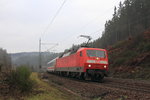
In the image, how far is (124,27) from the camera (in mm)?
61375

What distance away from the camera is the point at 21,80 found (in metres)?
10.5

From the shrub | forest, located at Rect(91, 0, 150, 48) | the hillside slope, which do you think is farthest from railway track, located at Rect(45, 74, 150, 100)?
forest, located at Rect(91, 0, 150, 48)

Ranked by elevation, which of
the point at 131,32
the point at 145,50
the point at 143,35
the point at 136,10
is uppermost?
the point at 136,10

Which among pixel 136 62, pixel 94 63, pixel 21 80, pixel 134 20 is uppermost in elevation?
pixel 134 20

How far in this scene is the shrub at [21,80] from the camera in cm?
1042

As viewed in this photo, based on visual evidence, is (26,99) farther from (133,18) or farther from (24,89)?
(133,18)

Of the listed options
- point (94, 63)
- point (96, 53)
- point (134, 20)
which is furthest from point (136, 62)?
point (134, 20)

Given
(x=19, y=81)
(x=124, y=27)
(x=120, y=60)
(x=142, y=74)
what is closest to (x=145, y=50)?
(x=120, y=60)

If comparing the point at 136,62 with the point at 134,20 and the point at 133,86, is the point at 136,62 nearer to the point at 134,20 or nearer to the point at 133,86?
the point at 133,86

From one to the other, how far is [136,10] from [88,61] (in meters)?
40.6

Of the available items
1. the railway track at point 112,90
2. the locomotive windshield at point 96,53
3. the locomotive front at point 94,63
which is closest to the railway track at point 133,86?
the railway track at point 112,90

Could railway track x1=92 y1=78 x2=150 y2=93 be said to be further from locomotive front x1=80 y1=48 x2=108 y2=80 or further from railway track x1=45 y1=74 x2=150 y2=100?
locomotive front x1=80 y1=48 x2=108 y2=80

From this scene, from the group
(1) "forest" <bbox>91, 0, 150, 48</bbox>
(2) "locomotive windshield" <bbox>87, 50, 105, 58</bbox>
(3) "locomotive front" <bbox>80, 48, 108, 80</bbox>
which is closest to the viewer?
(3) "locomotive front" <bbox>80, 48, 108, 80</bbox>

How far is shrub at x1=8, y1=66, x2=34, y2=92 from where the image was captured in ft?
34.2
